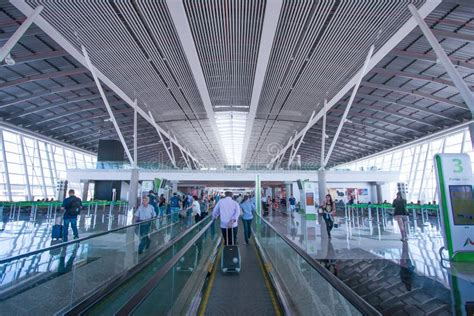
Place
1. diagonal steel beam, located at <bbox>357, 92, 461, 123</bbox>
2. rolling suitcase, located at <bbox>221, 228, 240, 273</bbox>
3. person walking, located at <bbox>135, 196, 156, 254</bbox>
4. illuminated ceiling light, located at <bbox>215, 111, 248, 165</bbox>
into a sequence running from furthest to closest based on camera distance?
illuminated ceiling light, located at <bbox>215, 111, 248, 165</bbox>
diagonal steel beam, located at <bbox>357, 92, 461, 123</bbox>
person walking, located at <bbox>135, 196, 156, 254</bbox>
rolling suitcase, located at <bbox>221, 228, 240, 273</bbox>

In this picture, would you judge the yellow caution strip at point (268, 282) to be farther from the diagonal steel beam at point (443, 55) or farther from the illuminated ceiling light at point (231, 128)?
the illuminated ceiling light at point (231, 128)

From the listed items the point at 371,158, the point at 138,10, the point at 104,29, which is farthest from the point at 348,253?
the point at 371,158

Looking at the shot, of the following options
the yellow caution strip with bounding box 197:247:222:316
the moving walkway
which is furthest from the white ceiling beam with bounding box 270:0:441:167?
the yellow caution strip with bounding box 197:247:222:316

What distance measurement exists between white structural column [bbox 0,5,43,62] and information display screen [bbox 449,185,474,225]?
14.3m

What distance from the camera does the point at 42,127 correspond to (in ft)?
87.8

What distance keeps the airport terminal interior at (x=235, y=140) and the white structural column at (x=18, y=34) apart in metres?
0.04

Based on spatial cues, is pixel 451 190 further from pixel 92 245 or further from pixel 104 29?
pixel 104 29

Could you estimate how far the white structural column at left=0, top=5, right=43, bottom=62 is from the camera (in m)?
9.78

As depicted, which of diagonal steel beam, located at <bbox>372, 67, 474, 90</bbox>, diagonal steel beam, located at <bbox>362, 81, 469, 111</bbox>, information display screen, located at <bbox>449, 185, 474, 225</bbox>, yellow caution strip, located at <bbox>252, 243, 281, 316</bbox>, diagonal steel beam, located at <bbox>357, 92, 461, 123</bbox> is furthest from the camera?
diagonal steel beam, located at <bbox>357, 92, 461, 123</bbox>

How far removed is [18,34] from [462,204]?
48.4 ft

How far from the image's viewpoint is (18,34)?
1005 centimetres

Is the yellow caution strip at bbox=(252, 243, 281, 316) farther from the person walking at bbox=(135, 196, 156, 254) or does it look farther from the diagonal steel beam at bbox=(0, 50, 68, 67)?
the diagonal steel beam at bbox=(0, 50, 68, 67)

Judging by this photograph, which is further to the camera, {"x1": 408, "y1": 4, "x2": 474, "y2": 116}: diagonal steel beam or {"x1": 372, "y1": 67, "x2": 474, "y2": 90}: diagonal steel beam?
{"x1": 372, "y1": 67, "x2": 474, "y2": 90}: diagonal steel beam

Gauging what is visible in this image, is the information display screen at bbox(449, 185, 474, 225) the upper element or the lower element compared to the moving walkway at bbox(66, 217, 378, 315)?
upper
